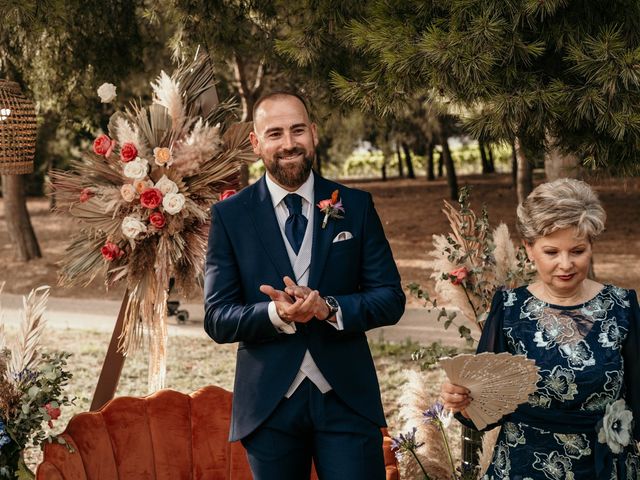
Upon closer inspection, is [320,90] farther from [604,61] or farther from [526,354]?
[526,354]

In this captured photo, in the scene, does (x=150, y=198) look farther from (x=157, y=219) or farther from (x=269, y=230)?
(x=269, y=230)

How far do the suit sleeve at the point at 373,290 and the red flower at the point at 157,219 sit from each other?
1378 millimetres

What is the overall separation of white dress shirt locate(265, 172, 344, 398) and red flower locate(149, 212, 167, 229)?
46.9 inches

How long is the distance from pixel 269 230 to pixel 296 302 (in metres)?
0.37

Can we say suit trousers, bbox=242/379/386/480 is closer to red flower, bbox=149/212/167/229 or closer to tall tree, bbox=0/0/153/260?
red flower, bbox=149/212/167/229

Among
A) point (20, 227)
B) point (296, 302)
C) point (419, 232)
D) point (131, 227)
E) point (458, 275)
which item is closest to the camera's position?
point (296, 302)

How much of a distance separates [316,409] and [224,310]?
0.42 meters

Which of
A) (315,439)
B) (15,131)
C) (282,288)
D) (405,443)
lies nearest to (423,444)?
(405,443)

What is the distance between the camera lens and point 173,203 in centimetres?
392

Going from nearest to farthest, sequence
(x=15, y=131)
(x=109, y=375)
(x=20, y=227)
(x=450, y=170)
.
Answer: (x=109, y=375) → (x=15, y=131) → (x=20, y=227) → (x=450, y=170)

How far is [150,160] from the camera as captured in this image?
4031mm

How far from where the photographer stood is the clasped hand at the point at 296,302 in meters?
2.50

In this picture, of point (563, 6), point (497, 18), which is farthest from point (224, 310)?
point (563, 6)

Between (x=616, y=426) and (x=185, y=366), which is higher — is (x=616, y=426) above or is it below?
above
